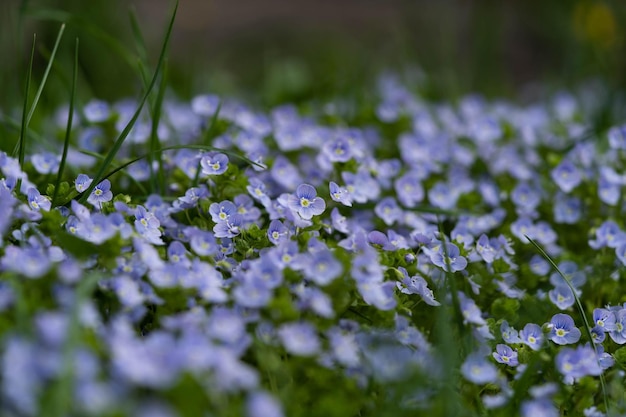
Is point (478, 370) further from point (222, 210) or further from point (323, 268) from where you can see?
point (222, 210)

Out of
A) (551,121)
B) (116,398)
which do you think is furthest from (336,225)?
(551,121)

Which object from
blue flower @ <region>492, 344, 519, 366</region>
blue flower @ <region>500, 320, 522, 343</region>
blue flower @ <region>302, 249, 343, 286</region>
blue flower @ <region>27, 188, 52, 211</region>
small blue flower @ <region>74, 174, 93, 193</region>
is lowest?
blue flower @ <region>500, 320, 522, 343</region>

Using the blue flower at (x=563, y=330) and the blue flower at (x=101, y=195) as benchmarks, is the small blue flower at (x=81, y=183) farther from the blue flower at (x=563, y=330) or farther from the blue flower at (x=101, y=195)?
the blue flower at (x=563, y=330)

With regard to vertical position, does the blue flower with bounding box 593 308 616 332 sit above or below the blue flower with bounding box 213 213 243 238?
below

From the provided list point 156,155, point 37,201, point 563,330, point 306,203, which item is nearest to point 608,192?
point 563,330

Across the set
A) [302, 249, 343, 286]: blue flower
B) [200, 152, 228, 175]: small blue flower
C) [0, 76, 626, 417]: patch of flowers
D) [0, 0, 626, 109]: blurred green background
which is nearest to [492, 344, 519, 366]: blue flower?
[0, 76, 626, 417]: patch of flowers

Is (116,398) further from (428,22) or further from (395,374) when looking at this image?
(428,22)

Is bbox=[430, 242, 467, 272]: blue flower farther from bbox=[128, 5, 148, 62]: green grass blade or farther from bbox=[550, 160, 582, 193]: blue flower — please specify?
bbox=[128, 5, 148, 62]: green grass blade
